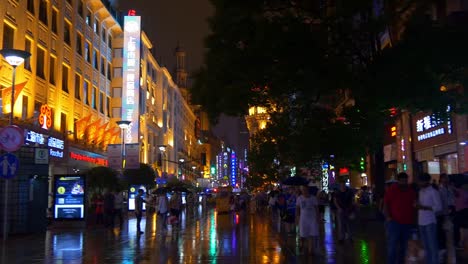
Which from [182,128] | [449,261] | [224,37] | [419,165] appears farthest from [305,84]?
[182,128]

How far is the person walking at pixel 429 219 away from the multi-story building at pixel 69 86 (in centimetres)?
1783

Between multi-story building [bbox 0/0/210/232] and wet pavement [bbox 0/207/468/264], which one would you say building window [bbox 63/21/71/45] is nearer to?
multi-story building [bbox 0/0/210/232]

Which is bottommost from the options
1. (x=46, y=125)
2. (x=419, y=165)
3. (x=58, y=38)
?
(x=419, y=165)

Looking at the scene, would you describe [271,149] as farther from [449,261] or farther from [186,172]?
[186,172]

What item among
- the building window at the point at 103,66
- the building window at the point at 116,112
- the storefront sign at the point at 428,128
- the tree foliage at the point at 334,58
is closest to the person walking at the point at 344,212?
the tree foliage at the point at 334,58

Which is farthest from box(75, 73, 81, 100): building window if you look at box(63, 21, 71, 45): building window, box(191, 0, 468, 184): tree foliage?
box(191, 0, 468, 184): tree foliage

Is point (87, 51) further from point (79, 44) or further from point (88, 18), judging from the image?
point (88, 18)

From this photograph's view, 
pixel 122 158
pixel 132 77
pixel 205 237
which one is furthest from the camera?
pixel 132 77

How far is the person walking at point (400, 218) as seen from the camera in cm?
977

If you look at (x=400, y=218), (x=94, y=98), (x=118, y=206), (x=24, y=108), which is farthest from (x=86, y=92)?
(x=400, y=218)

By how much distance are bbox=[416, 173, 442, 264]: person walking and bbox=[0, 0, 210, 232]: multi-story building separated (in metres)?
17.8

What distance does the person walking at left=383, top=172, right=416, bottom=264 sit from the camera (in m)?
9.77

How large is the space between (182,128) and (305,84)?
3447 inches

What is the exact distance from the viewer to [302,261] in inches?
503
